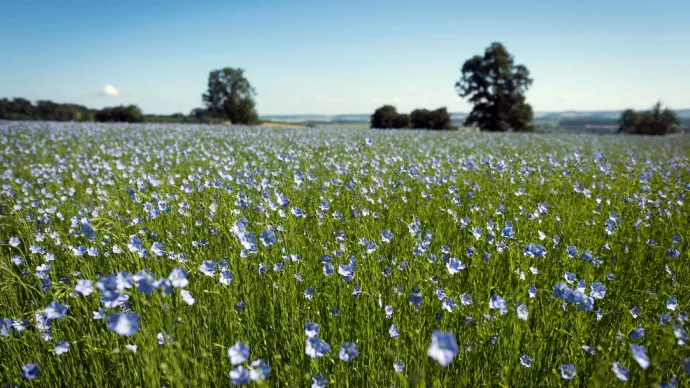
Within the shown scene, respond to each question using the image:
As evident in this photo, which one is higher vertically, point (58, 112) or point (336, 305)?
point (58, 112)

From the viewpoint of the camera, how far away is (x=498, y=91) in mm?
47875

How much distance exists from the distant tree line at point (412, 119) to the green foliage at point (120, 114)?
30.6m

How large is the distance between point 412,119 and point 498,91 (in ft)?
38.4

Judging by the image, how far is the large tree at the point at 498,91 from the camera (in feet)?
153

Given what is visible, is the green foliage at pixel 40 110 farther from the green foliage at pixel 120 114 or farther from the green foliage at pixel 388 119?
the green foliage at pixel 388 119

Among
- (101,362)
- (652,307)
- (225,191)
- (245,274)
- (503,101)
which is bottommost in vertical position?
(101,362)

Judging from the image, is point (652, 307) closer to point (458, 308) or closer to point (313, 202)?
point (458, 308)

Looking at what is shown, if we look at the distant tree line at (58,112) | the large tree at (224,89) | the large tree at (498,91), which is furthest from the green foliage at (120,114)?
the large tree at (498,91)

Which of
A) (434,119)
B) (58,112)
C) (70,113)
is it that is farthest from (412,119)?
(58,112)

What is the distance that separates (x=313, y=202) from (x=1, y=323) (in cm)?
292

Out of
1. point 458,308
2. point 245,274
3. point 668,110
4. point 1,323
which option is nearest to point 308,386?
point 458,308

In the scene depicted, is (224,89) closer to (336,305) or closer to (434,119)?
(434,119)

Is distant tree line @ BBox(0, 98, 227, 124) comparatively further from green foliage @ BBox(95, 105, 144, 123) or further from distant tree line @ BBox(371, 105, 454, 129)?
distant tree line @ BBox(371, 105, 454, 129)

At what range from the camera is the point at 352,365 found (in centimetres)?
215
